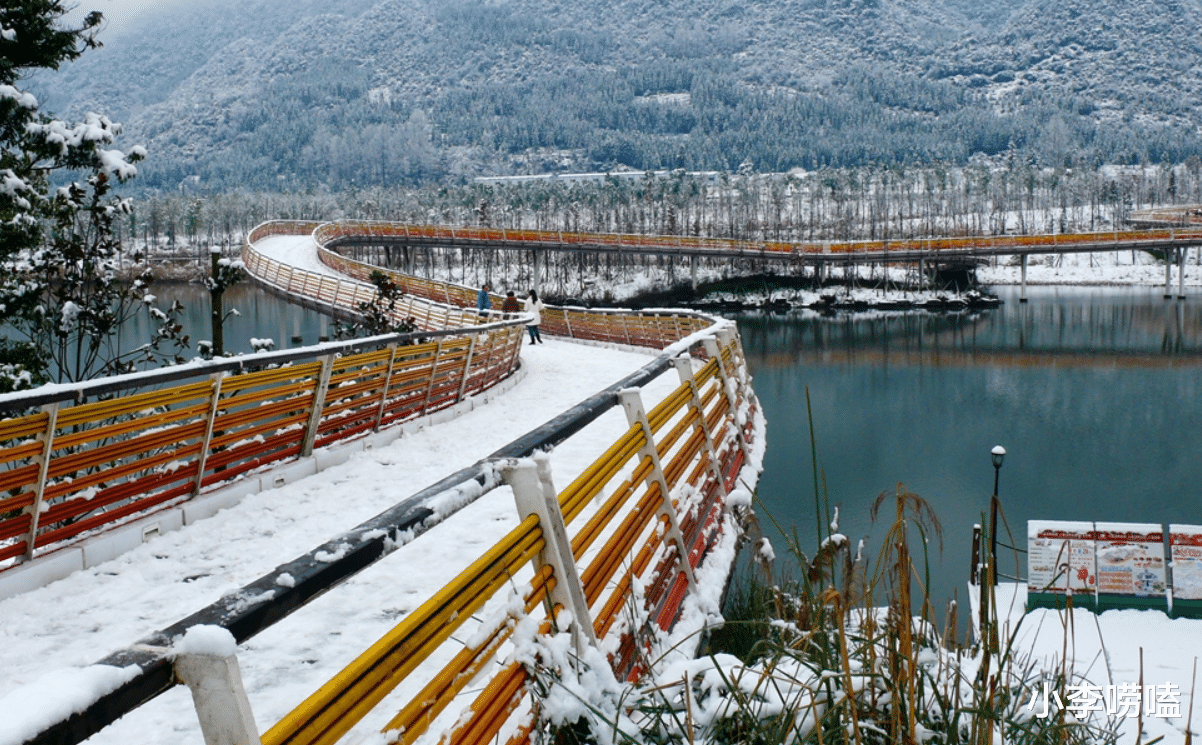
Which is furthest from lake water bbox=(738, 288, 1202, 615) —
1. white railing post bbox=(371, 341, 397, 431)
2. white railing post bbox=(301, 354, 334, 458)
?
white railing post bbox=(301, 354, 334, 458)

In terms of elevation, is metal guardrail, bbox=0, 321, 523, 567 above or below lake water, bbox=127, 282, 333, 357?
above

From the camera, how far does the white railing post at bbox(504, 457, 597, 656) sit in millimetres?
2584

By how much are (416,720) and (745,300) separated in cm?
7413

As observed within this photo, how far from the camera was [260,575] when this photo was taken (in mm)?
4750

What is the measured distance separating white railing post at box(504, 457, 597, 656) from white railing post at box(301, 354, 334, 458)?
536 cm

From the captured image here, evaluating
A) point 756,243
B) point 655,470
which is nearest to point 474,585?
point 655,470

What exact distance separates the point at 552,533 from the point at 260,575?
2.76 meters

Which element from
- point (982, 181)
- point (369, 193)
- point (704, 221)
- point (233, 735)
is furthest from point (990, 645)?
point (369, 193)

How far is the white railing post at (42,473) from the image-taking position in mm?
4789

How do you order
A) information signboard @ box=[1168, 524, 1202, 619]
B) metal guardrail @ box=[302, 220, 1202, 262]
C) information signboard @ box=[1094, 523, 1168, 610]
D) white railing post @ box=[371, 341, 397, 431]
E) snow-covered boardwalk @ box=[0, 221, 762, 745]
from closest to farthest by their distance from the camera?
snow-covered boardwalk @ box=[0, 221, 762, 745] < white railing post @ box=[371, 341, 397, 431] < information signboard @ box=[1168, 524, 1202, 619] < information signboard @ box=[1094, 523, 1168, 610] < metal guardrail @ box=[302, 220, 1202, 262]

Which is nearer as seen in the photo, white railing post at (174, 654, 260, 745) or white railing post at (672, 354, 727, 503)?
white railing post at (174, 654, 260, 745)

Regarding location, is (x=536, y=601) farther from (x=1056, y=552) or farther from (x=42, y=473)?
(x=1056, y=552)

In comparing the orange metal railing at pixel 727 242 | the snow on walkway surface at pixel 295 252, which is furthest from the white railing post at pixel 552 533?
the orange metal railing at pixel 727 242

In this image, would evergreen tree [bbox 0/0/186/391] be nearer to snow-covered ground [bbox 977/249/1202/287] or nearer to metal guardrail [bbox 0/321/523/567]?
metal guardrail [bbox 0/321/523/567]
